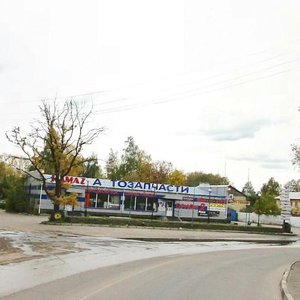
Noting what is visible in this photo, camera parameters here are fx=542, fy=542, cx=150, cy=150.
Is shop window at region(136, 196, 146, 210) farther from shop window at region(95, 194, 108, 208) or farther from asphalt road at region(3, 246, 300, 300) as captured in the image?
asphalt road at region(3, 246, 300, 300)

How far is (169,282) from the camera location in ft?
47.6

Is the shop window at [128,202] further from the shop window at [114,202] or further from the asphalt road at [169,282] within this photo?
the asphalt road at [169,282]

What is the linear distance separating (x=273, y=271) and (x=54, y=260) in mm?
7878

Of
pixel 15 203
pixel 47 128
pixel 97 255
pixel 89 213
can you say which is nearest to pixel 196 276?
pixel 97 255

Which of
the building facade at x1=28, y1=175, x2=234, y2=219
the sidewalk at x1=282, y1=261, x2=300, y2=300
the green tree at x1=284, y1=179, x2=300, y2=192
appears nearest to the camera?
the sidewalk at x1=282, y1=261, x2=300, y2=300

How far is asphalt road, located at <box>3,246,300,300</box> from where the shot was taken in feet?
38.3

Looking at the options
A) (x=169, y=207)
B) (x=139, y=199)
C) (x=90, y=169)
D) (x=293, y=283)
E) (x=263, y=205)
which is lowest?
(x=293, y=283)

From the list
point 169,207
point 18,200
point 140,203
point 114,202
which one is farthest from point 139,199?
point 18,200

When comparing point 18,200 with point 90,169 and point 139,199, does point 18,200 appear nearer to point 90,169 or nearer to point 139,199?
point 139,199

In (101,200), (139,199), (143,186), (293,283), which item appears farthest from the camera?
(139,199)

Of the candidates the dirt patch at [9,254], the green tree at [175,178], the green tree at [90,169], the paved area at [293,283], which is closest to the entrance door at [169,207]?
the green tree at [175,178]

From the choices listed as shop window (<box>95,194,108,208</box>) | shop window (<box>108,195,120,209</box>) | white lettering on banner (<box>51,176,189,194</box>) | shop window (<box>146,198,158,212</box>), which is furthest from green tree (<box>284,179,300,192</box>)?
shop window (<box>95,194,108,208</box>)

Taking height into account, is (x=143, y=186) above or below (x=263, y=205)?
above

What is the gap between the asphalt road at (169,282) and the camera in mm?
11664
